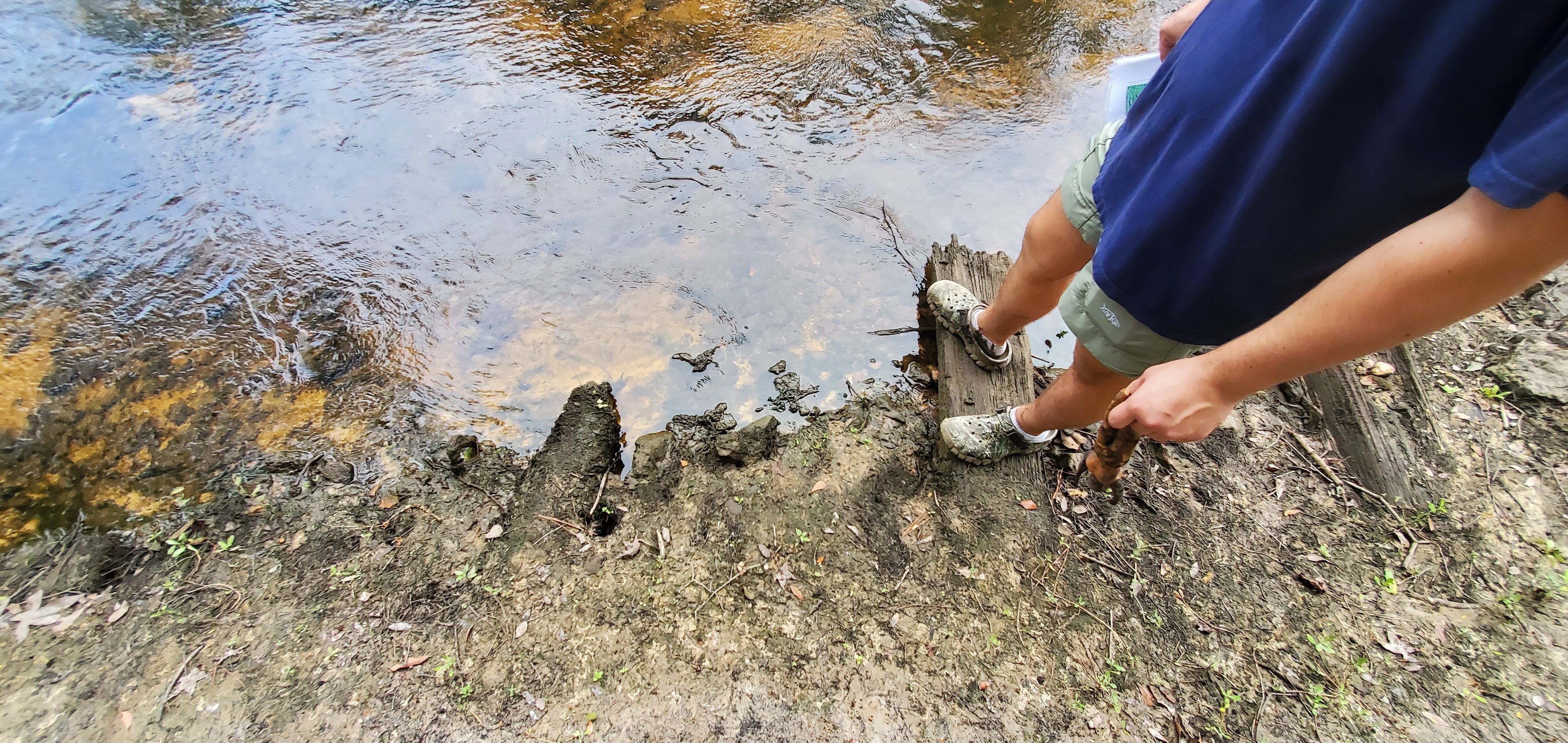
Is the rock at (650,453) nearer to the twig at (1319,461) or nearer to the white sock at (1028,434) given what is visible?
the white sock at (1028,434)

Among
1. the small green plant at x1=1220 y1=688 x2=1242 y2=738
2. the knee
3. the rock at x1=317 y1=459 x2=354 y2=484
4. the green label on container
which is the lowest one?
the small green plant at x1=1220 y1=688 x2=1242 y2=738

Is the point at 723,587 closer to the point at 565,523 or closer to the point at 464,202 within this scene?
the point at 565,523

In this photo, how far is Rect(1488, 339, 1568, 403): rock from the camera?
2684mm

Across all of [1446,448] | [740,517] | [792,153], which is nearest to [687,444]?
[740,517]

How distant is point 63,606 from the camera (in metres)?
2.20

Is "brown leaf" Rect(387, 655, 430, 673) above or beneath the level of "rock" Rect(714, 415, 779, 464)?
above

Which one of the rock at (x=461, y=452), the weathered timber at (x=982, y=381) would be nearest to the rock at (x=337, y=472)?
the rock at (x=461, y=452)

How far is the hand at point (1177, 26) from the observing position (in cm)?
177

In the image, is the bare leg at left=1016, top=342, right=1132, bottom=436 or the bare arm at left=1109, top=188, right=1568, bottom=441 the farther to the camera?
the bare leg at left=1016, top=342, right=1132, bottom=436

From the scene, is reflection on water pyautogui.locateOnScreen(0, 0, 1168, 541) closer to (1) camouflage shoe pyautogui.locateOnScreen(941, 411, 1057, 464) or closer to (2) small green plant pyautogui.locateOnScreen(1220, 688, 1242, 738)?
(1) camouflage shoe pyautogui.locateOnScreen(941, 411, 1057, 464)

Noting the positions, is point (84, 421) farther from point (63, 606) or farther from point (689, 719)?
point (689, 719)

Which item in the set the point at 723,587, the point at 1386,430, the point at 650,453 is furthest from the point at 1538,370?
the point at 650,453

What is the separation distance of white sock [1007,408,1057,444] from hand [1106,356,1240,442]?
1.22 meters

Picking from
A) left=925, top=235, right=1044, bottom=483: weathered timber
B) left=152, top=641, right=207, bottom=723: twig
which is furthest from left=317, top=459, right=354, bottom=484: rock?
left=925, top=235, right=1044, bottom=483: weathered timber
